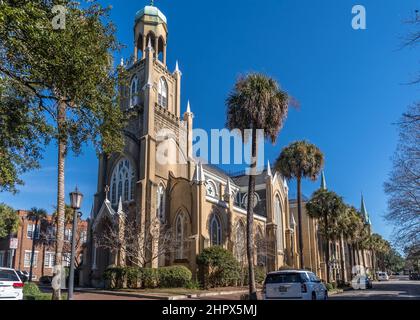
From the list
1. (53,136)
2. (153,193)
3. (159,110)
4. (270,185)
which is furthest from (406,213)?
(270,185)

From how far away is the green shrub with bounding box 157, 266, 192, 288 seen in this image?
2942 centimetres

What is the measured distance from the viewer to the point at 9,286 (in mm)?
14453

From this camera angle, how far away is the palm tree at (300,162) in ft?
114

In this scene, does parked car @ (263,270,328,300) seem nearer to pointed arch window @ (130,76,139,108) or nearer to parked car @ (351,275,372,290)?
pointed arch window @ (130,76,139,108)

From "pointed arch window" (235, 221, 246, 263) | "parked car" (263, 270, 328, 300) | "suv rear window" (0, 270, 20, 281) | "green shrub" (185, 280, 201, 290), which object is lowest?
"green shrub" (185, 280, 201, 290)

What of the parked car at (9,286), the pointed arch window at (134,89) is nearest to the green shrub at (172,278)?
the parked car at (9,286)

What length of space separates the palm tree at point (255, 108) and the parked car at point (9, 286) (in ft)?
41.1

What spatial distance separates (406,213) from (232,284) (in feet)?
58.2

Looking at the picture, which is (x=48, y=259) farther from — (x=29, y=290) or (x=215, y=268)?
(x=29, y=290)

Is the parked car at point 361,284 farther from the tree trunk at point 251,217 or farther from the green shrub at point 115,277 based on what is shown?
the green shrub at point 115,277

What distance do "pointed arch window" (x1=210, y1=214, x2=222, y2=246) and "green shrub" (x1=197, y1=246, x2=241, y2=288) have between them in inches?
169

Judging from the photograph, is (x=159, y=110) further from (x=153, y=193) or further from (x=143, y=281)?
(x=143, y=281)

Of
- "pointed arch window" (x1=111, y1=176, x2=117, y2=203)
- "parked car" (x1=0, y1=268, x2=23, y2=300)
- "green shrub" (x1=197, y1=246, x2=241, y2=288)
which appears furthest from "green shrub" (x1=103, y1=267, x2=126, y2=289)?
"parked car" (x1=0, y1=268, x2=23, y2=300)

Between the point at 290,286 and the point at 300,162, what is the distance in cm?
2118
